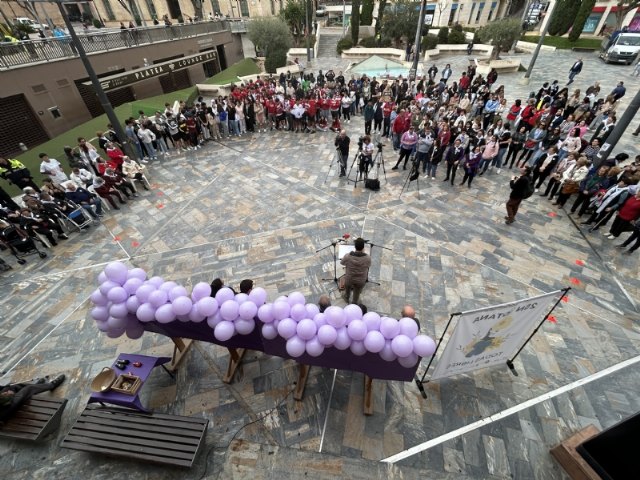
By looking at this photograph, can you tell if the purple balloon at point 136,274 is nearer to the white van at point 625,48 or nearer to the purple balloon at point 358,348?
the purple balloon at point 358,348

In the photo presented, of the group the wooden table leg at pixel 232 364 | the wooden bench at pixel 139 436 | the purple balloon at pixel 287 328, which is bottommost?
the wooden table leg at pixel 232 364

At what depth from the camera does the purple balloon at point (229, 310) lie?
452 cm

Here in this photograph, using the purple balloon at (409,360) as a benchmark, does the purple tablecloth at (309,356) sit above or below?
below

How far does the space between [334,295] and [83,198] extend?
8464mm

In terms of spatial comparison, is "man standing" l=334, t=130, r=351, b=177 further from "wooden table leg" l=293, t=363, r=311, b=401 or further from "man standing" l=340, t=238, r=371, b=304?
"wooden table leg" l=293, t=363, r=311, b=401

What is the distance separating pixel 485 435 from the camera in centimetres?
461

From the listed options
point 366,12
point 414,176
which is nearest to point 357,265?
point 414,176

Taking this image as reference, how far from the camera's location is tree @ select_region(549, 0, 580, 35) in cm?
3166

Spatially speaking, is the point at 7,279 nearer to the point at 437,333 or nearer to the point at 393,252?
the point at 393,252

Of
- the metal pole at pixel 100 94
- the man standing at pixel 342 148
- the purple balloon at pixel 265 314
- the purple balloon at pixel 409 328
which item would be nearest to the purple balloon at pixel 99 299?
the purple balloon at pixel 265 314

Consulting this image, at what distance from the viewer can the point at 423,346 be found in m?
3.96

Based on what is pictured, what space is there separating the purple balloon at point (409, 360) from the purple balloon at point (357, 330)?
626 millimetres

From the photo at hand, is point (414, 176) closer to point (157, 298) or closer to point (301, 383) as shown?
point (301, 383)

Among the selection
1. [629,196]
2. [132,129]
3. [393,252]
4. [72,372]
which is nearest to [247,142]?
[132,129]
